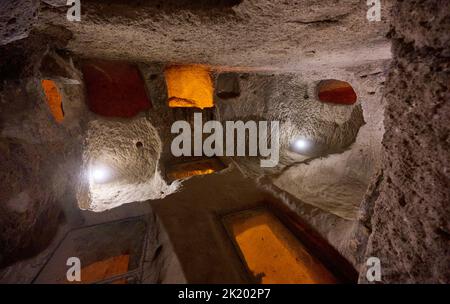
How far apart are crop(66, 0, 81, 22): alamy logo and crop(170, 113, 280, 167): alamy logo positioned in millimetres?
3098

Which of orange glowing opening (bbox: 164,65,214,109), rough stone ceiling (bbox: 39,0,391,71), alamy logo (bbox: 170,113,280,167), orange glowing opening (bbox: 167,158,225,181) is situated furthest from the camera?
orange glowing opening (bbox: 164,65,214,109)

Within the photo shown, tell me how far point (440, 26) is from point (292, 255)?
5.34ft

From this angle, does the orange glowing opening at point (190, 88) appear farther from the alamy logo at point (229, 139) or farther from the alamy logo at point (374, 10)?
the alamy logo at point (374, 10)

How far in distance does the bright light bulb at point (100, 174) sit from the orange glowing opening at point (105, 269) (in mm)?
3641

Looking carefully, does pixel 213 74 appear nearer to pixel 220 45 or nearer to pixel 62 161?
pixel 220 45

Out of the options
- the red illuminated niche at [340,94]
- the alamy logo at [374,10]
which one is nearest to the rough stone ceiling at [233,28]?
the alamy logo at [374,10]

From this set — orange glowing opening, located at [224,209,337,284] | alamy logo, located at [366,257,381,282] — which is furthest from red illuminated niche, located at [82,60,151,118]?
alamy logo, located at [366,257,381,282]

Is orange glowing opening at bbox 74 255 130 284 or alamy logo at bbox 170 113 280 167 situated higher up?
alamy logo at bbox 170 113 280 167

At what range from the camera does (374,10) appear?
1.69 m

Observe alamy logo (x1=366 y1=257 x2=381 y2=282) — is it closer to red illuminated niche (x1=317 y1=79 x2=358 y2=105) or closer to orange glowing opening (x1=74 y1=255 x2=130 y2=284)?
orange glowing opening (x1=74 y1=255 x2=130 y2=284)

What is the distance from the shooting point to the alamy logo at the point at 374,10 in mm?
1573

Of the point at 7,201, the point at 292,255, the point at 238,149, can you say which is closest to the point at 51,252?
the point at 7,201

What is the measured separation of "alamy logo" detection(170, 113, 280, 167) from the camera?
17.0 feet

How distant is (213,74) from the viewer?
5539 mm
